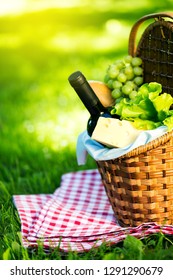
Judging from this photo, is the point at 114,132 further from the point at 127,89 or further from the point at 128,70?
the point at 128,70

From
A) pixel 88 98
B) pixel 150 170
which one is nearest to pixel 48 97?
pixel 88 98

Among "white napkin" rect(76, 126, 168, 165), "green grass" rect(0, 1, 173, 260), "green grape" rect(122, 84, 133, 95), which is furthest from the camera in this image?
"green grape" rect(122, 84, 133, 95)

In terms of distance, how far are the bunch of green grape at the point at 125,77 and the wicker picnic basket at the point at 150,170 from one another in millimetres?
49

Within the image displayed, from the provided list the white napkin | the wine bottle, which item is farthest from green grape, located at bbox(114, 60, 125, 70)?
the white napkin

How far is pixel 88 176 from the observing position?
3.81 meters

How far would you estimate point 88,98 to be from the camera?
289 cm

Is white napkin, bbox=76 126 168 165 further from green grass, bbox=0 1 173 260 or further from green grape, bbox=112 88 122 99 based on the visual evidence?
green grass, bbox=0 1 173 260

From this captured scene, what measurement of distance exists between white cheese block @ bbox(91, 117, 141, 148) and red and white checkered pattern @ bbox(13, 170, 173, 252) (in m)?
0.40

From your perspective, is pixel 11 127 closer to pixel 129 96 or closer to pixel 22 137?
pixel 22 137

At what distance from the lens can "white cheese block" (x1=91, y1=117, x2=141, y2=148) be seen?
2.81 m

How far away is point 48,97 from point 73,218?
2298mm

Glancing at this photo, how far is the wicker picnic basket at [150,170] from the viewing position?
2848 millimetres

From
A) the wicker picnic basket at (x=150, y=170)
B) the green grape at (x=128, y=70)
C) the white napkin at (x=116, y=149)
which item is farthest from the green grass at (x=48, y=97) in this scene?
the green grape at (x=128, y=70)
